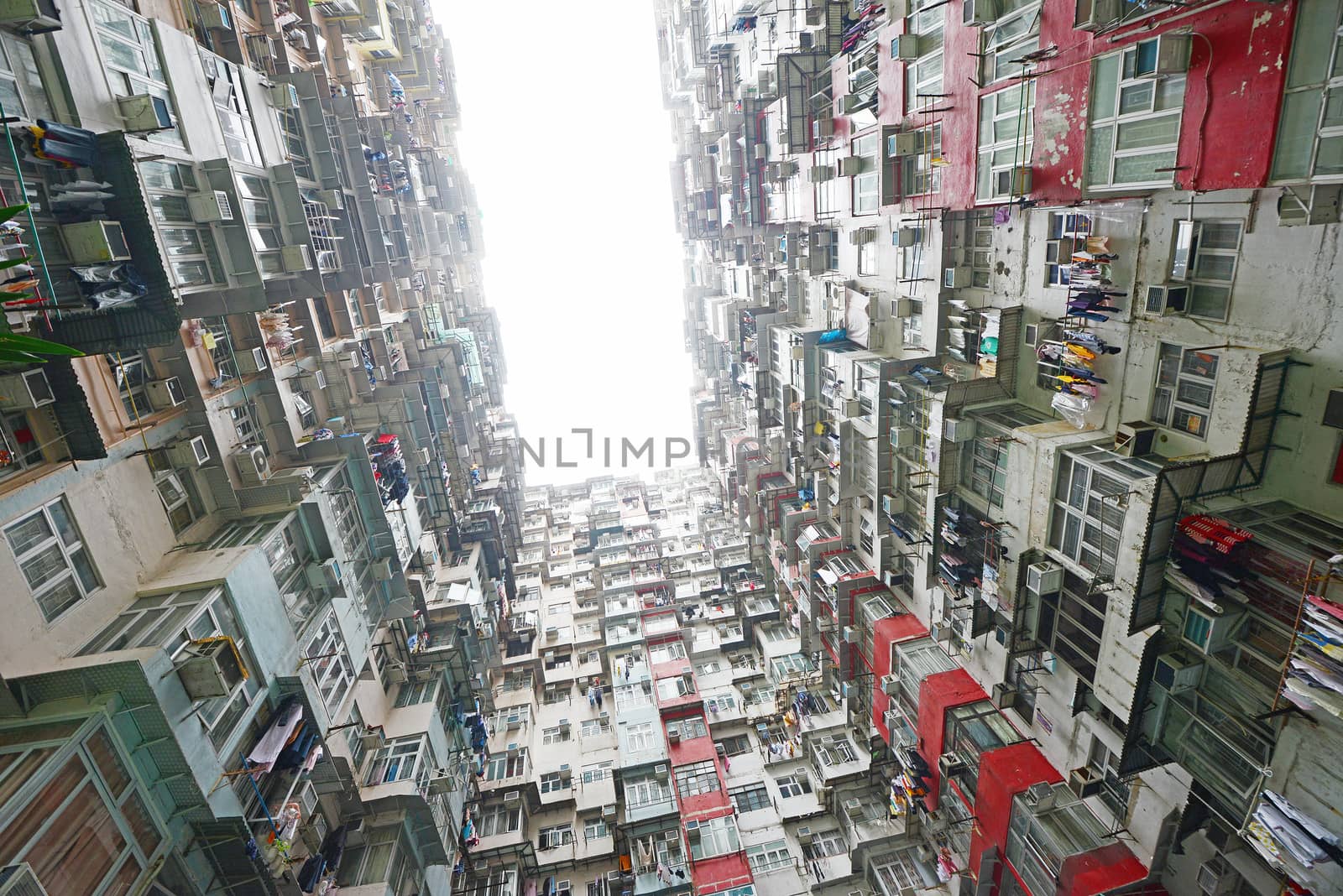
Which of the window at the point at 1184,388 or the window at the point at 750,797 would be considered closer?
the window at the point at 1184,388

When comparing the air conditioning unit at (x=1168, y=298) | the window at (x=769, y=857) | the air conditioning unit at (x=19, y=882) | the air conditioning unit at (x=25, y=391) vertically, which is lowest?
the window at (x=769, y=857)

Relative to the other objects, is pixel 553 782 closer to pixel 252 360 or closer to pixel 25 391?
pixel 252 360

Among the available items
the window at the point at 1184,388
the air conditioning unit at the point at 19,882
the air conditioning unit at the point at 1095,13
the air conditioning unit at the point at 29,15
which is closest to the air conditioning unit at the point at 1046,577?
the window at the point at 1184,388

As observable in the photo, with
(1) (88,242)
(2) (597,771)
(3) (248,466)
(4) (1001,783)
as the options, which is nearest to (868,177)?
(4) (1001,783)

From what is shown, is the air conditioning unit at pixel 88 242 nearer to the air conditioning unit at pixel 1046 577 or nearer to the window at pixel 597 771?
the air conditioning unit at pixel 1046 577

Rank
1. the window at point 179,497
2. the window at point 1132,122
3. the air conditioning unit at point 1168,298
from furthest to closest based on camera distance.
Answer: the window at point 179,497 → the air conditioning unit at point 1168,298 → the window at point 1132,122

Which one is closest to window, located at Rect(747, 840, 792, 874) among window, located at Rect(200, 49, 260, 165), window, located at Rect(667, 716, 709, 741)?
window, located at Rect(667, 716, 709, 741)

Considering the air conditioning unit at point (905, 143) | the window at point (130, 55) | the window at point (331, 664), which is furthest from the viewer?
the air conditioning unit at point (905, 143)
